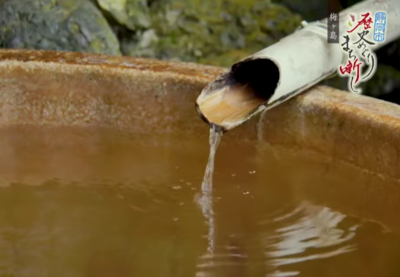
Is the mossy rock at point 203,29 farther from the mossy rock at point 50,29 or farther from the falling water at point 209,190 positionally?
the falling water at point 209,190

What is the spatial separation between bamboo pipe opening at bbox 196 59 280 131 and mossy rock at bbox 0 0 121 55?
1.22m

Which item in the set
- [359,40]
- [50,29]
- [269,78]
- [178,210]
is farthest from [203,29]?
[178,210]

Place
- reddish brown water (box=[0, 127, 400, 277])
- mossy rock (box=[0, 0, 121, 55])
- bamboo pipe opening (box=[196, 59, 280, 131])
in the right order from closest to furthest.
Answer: reddish brown water (box=[0, 127, 400, 277]) → bamboo pipe opening (box=[196, 59, 280, 131]) → mossy rock (box=[0, 0, 121, 55])

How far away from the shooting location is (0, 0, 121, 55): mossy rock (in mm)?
3396

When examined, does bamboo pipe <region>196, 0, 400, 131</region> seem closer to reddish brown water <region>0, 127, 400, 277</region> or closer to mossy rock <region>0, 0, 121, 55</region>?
reddish brown water <region>0, 127, 400, 277</region>

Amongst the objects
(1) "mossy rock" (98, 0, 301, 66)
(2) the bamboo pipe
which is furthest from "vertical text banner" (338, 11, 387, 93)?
(1) "mossy rock" (98, 0, 301, 66)

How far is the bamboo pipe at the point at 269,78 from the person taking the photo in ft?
7.63

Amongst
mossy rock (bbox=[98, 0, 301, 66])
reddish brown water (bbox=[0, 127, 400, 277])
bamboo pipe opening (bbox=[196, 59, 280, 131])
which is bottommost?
reddish brown water (bbox=[0, 127, 400, 277])

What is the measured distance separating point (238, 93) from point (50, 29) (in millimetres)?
1401

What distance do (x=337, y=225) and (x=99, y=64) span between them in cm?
115

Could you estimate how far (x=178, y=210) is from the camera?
2.21 metres

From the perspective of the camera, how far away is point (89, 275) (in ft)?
6.08

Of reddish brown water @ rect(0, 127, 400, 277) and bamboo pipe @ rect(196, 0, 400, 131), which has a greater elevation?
bamboo pipe @ rect(196, 0, 400, 131)

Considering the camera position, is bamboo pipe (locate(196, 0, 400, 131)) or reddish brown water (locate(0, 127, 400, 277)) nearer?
reddish brown water (locate(0, 127, 400, 277))
